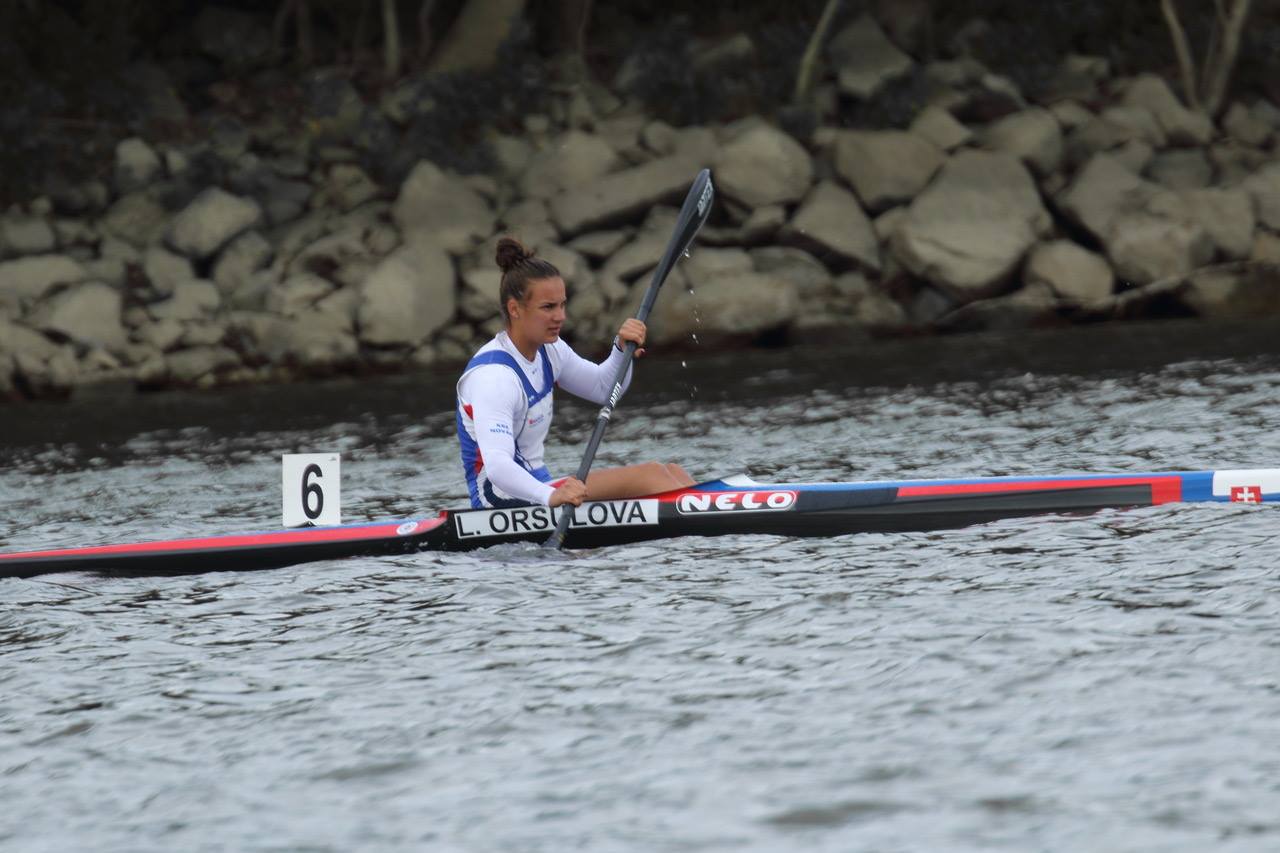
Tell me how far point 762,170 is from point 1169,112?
19.3ft

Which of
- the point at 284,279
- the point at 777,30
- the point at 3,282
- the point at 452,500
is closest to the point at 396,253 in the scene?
the point at 284,279

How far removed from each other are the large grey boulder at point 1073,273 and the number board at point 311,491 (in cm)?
1247

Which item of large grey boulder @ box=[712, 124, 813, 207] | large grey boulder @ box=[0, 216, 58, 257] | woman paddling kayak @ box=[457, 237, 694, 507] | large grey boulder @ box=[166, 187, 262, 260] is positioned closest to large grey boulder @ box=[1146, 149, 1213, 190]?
large grey boulder @ box=[712, 124, 813, 207]

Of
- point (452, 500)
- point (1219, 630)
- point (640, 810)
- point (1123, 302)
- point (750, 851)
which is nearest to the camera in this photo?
point (750, 851)

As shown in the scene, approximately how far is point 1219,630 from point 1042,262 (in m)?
13.7

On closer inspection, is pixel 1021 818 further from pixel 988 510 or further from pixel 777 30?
pixel 777 30

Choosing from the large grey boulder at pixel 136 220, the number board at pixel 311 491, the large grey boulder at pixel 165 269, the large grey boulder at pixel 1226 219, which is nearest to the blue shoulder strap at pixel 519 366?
the number board at pixel 311 491

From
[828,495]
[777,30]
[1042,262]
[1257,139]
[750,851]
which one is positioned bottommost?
[750,851]

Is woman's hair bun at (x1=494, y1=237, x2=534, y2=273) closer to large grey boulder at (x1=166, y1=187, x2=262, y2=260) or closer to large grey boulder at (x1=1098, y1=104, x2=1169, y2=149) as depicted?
large grey boulder at (x1=166, y1=187, x2=262, y2=260)

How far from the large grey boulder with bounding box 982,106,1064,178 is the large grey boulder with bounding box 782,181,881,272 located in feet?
7.32

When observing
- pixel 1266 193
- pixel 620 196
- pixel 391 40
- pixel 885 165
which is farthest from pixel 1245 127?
pixel 391 40

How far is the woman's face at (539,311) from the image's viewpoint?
7.70 meters

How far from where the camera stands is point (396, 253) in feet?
63.9

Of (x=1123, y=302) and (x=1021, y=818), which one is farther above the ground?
(x=1123, y=302)
